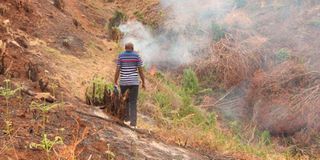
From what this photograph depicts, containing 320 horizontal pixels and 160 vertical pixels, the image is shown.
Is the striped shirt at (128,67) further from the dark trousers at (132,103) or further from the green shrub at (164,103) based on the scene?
the green shrub at (164,103)

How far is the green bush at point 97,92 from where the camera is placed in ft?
25.0

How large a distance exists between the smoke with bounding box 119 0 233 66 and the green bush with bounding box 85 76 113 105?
4.96m

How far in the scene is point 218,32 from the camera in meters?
14.6

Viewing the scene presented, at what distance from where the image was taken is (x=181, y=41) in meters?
14.9

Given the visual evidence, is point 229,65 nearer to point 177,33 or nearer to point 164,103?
point 177,33

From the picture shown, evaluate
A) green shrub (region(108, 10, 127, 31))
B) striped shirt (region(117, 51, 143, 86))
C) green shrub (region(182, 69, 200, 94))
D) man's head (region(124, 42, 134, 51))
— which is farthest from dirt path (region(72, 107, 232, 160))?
green shrub (region(108, 10, 127, 31))

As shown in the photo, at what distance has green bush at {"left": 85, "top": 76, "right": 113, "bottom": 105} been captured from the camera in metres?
7.61

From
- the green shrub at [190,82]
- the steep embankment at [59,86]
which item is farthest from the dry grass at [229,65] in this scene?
the steep embankment at [59,86]

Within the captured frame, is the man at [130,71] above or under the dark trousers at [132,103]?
above

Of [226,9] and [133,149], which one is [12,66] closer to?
[133,149]

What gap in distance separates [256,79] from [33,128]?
29.7 feet

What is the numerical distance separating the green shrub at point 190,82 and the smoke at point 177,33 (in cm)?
136

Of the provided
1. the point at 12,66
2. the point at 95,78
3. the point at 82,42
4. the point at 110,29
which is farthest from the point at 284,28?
the point at 12,66

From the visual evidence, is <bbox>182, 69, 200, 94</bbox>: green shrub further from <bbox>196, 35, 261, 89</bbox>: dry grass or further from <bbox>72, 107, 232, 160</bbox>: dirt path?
<bbox>72, 107, 232, 160</bbox>: dirt path
